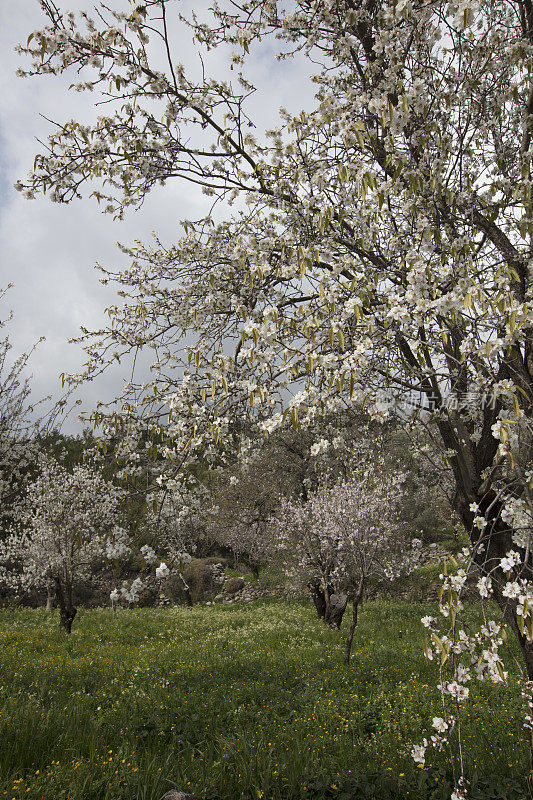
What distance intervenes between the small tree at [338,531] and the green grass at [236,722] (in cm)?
305

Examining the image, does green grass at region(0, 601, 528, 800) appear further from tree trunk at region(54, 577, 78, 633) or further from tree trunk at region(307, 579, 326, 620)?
tree trunk at region(307, 579, 326, 620)

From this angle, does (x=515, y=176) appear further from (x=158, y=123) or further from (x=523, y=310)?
(x=158, y=123)

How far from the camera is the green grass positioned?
12.6ft

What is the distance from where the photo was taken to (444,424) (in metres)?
4.53

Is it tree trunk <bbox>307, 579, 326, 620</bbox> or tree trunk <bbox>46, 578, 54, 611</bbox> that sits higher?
tree trunk <bbox>307, 579, 326, 620</bbox>

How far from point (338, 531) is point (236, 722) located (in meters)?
8.56

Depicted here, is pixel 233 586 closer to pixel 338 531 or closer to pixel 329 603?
pixel 329 603

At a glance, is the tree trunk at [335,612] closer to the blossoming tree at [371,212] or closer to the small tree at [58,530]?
the small tree at [58,530]

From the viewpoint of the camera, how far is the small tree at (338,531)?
530 inches

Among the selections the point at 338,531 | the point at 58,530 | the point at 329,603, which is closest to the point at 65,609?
the point at 58,530

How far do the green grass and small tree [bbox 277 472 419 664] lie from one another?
305 cm

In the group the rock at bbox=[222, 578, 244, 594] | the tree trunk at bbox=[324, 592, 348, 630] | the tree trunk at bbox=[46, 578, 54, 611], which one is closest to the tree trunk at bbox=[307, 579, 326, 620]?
the tree trunk at bbox=[324, 592, 348, 630]

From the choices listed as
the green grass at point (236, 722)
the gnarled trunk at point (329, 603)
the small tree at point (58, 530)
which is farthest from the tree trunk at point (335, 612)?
the small tree at point (58, 530)

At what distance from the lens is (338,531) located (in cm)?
1372
